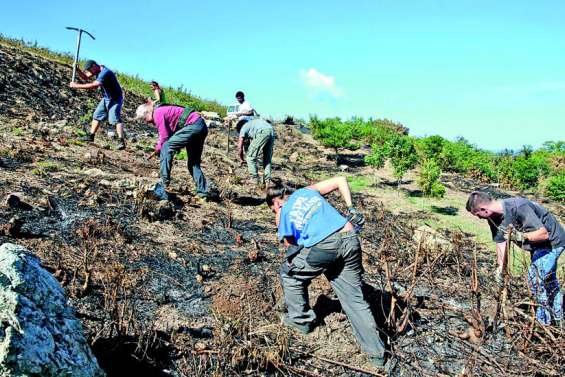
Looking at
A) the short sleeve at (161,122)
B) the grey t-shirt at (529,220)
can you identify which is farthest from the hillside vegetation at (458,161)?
the grey t-shirt at (529,220)

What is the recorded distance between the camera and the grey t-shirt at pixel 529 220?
376 centimetres

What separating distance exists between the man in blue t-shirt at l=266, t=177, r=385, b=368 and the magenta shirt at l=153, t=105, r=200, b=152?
2.92 metres

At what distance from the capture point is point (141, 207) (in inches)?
219

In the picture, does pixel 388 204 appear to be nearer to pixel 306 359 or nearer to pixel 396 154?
pixel 396 154

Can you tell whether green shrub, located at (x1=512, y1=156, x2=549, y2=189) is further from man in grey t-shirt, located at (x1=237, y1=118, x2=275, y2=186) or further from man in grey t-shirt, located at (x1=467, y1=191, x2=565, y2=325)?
man in grey t-shirt, located at (x1=467, y1=191, x2=565, y2=325)

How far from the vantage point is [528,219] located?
3760 mm

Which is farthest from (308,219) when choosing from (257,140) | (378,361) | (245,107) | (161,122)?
(245,107)

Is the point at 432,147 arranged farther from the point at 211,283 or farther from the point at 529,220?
the point at 211,283

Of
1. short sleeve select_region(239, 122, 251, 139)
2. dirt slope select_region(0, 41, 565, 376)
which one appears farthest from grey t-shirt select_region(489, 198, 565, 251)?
short sleeve select_region(239, 122, 251, 139)

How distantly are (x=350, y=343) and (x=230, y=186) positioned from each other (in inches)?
174

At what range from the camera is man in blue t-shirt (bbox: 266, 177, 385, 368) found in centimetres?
338

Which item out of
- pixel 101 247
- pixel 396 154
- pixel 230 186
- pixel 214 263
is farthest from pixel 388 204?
pixel 101 247

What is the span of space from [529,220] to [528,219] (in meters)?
0.01

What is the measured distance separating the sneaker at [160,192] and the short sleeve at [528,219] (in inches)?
160
